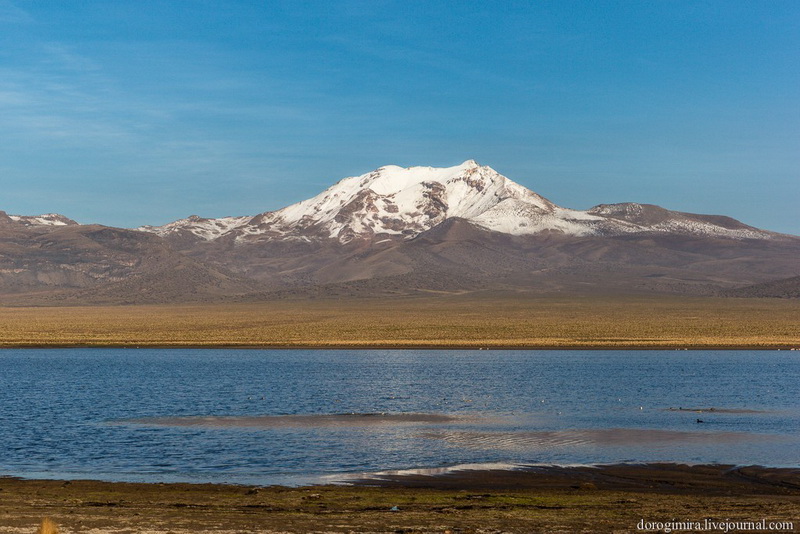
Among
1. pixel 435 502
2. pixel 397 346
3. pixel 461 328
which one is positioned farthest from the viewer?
pixel 461 328

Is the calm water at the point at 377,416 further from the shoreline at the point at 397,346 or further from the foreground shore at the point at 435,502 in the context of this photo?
the shoreline at the point at 397,346

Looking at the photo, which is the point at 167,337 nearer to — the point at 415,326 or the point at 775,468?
the point at 415,326

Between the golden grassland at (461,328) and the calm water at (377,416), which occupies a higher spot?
the golden grassland at (461,328)

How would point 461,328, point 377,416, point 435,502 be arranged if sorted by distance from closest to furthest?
point 435,502, point 377,416, point 461,328

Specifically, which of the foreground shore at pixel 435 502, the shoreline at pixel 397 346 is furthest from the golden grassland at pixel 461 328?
the foreground shore at pixel 435 502

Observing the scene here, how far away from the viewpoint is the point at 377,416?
41.2m

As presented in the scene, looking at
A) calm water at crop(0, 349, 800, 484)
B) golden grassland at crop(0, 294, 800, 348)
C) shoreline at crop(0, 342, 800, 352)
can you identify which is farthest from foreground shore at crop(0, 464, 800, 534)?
golden grassland at crop(0, 294, 800, 348)

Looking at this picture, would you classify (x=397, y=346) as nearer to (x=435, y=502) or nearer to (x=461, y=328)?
(x=461, y=328)

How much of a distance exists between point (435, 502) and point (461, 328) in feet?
346

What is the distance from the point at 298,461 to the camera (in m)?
28.9

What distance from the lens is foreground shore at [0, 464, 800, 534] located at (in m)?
19.2

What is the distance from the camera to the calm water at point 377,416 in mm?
29312

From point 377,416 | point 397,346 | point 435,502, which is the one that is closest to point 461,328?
point 397,346

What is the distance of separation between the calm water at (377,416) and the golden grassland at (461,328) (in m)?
26.8
